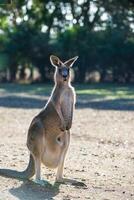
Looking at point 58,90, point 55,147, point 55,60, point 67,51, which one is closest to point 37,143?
point 55,147

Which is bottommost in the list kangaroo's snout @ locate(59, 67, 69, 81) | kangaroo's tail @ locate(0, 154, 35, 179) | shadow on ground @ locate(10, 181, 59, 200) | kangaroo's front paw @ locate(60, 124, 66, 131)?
shadow on ground @ locate(10, 181, 59, 200)

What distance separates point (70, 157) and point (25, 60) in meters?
31.5

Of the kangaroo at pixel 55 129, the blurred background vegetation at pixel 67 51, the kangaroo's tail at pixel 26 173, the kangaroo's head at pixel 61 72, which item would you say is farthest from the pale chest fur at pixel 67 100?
the blurred background vegetation at pixel 67 51

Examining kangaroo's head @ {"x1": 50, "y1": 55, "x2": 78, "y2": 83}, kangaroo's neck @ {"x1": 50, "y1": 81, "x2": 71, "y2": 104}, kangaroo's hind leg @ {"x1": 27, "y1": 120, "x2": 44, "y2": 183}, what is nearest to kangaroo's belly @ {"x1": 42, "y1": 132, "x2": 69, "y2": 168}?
kangaroo's hind leg @ {"x1": 27, "y1": 120, "x2": 44, "y2": 183}

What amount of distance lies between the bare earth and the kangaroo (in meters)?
0.34

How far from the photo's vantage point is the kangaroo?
9.02 metres

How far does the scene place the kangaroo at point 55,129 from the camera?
29.6 feet

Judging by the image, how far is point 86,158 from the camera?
11805 mm

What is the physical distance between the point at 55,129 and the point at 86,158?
2.85 m

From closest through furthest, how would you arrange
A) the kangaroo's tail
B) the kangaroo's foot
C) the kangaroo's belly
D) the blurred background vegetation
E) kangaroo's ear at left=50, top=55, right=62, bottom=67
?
the kangaroo's foot, the kangaroo's belly, kangaroo's ear at left=50, top=55, right=62, bottom=67, the kangaroo's tail, the blurred background vegetation

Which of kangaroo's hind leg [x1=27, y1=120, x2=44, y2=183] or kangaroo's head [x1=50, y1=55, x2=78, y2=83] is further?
kangaroo's head [x1=50, y1=55, x2=78, y2=83]

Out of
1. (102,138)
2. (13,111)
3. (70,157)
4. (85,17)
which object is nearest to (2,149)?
(70,157)

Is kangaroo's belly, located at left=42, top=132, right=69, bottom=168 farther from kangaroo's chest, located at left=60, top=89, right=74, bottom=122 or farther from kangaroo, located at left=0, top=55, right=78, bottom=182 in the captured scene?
kangaroo's chest, located at left=60, top=89, right=74, bottom=122

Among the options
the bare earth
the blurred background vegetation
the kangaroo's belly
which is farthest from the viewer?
the blurred background vegetation
